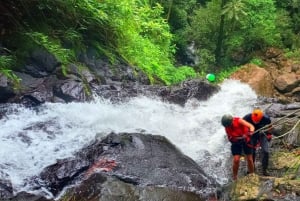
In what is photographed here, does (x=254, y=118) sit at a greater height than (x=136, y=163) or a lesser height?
greater

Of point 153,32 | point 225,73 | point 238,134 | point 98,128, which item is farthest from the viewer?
point 225,73

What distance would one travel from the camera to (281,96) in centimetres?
1752

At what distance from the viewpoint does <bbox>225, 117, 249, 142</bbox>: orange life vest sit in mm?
7703

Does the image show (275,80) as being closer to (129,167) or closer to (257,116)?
(257,116)

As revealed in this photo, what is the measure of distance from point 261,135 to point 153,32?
8.97 meters

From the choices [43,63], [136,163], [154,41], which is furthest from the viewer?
[154,41]

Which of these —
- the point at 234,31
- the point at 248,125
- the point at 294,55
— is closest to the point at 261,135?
the point at 248,125

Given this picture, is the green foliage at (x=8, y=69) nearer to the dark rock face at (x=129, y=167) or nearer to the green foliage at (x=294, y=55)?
the dark rock face at (x=129, y=167)

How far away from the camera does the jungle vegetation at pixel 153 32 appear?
32.9 ft

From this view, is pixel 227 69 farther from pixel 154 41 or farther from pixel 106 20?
pixel 106 20

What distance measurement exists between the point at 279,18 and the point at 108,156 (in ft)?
54.4

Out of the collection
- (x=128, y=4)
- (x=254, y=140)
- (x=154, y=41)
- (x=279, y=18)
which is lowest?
(x=254, y=140)

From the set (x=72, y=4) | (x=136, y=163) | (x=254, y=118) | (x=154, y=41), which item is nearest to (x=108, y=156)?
(x=136, y=163)

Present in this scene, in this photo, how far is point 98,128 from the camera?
911cm
